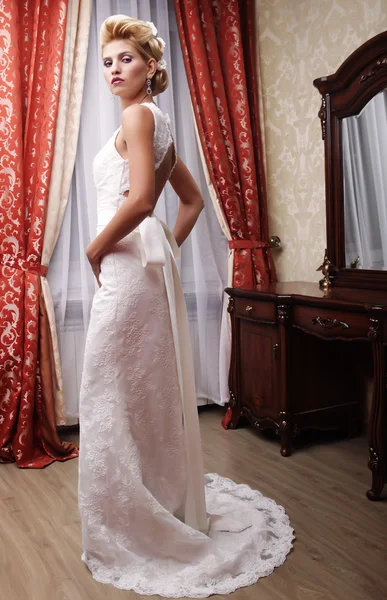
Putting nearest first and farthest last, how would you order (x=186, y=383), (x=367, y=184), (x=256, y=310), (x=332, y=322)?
(x=186, y=383) → (x=332, y=322) → (x=367, y=184) → (x=256, y=310)

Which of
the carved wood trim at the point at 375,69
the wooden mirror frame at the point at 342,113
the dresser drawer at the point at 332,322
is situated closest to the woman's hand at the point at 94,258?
the dresser drawer at the point at 332,322

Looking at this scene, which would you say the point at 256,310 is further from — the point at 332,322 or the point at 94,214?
the point at 94,214

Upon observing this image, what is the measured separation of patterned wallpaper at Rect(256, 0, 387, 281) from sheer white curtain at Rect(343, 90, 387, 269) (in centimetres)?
37

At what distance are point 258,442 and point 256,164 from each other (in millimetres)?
1686

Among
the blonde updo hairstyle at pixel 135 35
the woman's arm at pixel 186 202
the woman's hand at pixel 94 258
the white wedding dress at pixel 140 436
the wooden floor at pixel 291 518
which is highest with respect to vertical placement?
the blonde updo hairstyle at pixel 135 35

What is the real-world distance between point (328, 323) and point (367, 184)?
2.52ft

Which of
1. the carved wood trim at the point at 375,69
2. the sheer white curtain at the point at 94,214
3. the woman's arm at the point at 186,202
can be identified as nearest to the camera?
the woman's arm at the point at 186,202

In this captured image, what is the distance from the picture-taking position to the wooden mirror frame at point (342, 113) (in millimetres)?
2861

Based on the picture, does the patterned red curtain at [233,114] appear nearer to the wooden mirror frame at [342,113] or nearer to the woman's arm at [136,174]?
the wooden mirror frame at [342,113]

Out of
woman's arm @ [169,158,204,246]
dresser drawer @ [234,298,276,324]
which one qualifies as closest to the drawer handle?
dresser drawer @ [234,298,276,324]

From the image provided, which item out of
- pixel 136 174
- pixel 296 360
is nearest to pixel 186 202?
pixel 136 174

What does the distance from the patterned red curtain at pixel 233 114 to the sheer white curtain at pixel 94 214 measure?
13 centimetres

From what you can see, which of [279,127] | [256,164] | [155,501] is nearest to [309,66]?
[279,127]

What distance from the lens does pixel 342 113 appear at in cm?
310
